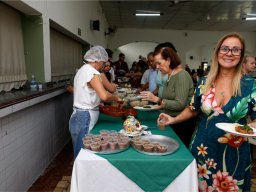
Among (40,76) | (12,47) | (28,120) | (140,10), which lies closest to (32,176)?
(28,120)

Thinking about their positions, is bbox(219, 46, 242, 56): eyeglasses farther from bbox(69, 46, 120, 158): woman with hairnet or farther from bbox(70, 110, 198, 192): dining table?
bbox(69, 46, 120, 158): woman with hairnet

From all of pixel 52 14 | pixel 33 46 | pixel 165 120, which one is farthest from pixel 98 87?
pixel 52 14

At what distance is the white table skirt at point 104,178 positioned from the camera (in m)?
1.40

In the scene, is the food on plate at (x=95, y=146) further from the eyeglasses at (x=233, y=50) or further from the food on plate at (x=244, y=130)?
the eyeglasses at (x=233, y=50)

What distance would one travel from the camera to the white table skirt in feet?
4.59

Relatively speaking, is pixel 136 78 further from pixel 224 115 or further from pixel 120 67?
pixel 224 115

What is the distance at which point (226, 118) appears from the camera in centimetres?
154

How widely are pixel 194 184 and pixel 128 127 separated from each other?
0.61 m

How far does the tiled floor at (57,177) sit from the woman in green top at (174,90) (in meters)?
1.06

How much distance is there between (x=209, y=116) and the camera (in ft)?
5.22

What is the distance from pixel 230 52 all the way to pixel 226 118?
0.39 metres

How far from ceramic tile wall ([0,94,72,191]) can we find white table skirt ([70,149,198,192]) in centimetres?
93

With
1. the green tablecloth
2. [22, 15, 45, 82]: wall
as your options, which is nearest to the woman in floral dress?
the green tablecloth

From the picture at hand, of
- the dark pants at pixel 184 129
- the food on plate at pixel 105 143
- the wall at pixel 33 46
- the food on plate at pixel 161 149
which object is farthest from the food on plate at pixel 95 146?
the wall at pixel 33 46
